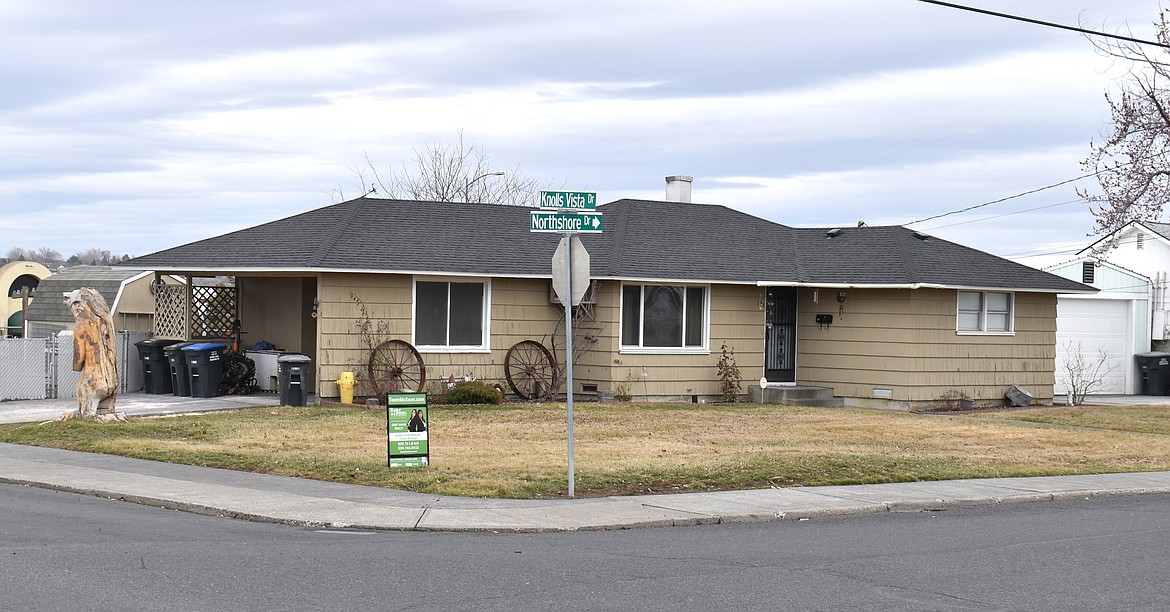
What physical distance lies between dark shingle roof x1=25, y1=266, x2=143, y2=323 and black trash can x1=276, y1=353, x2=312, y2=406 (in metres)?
16.4

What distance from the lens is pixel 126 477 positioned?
12.9 m

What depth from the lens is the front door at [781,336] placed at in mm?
25703

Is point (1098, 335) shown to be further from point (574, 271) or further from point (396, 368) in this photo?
point (574, 271)

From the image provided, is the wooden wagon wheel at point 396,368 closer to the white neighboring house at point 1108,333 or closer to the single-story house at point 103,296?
the single-story house at point 103,296

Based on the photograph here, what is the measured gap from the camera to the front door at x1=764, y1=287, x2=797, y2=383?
25.7 meters

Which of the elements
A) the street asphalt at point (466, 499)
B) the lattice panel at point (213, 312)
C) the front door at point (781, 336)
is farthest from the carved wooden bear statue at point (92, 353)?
the front door at point (781, 336)

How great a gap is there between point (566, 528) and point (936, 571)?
3.30 meters

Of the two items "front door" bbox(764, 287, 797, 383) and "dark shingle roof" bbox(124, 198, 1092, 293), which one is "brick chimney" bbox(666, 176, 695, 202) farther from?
"front door" bbox(764, 287, 797, 383)

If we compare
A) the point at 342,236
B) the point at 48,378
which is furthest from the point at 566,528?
the point at 48,378

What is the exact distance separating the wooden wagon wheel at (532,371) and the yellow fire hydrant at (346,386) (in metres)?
3.26

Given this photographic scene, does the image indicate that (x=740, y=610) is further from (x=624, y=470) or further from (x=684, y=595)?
(x=624, y=470)

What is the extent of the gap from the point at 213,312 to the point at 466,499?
14.6 m

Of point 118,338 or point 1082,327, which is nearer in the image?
point 118,338

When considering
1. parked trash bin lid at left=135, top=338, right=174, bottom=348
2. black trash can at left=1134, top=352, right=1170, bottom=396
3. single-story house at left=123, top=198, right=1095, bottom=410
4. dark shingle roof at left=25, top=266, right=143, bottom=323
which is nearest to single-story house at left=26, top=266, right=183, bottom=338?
dark shingle roof at left=25, top=266, right=143, bottom=323
